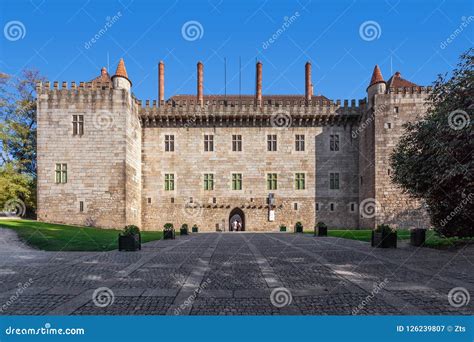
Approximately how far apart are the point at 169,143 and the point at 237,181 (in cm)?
788

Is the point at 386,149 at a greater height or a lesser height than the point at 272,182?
greater

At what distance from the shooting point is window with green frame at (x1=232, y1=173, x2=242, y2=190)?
108 feet

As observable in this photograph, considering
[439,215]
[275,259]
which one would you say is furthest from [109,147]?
[439,215]

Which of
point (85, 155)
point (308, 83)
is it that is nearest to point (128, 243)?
point (85, 155)

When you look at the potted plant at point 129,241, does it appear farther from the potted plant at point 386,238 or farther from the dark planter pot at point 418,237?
the dark planter pot at point 418,237

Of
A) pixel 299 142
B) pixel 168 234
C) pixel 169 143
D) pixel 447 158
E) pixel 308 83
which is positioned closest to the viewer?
pixel 447 158

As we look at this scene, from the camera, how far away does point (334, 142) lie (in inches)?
1309

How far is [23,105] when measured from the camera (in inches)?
1281

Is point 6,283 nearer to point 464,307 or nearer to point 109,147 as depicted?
point 464,307

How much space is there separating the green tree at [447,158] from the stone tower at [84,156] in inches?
849

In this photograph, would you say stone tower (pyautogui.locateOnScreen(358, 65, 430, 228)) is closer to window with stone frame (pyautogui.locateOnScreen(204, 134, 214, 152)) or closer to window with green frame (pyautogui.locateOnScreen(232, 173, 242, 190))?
window with green frame (pyautogui.locateOnScreen(232, 173, 242, 190))

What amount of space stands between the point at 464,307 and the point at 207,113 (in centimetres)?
2946

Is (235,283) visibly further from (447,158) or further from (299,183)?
(299,183)

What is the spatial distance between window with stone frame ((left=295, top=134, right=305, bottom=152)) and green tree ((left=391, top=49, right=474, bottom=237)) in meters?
17.2
